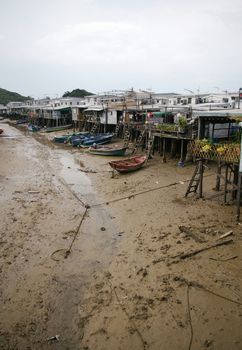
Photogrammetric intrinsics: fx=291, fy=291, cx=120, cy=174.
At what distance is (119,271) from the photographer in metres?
9.76

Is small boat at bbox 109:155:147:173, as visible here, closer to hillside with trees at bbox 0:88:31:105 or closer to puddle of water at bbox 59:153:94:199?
puddle of water at bbox 59:153:94:199

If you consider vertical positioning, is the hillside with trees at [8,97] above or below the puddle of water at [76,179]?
above

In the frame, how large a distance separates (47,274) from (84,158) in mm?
20734

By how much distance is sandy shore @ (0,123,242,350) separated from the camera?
23.7ft

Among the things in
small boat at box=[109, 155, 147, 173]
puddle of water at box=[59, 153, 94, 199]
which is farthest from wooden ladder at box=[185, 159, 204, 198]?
small boat at box=[109, 155, 147, 173]

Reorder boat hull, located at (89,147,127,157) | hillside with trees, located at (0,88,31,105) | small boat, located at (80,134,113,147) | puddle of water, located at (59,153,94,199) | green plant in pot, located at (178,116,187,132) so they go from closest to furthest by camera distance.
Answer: puddle of water, located at (59,153,94,199) → green plant in pot, located at (178,116,187,132) → boat hull, located at (89,147,127,157) → small boat, located at (80,134,113,147) → hillside with trees, located at (0,88,31,105)

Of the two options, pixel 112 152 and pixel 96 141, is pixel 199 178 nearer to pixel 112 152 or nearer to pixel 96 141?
pixel 112 152

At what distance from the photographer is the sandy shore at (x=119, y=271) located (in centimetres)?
723

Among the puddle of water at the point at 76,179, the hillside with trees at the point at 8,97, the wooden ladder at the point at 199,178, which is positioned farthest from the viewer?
the hillside with trees at the point at 8,97

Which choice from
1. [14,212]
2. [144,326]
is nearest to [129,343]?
[144,326]

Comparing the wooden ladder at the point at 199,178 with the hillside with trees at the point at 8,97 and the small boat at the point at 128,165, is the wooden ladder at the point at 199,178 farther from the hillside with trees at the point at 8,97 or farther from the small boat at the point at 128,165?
the hillside with trees at the point at 8,97

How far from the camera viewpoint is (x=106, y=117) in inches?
1693

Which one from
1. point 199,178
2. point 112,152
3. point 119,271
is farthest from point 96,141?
point 119,271

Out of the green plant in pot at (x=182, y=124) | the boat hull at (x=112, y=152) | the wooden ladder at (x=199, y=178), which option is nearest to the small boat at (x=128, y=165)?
the green plant in pot at (x=182, y=124)
